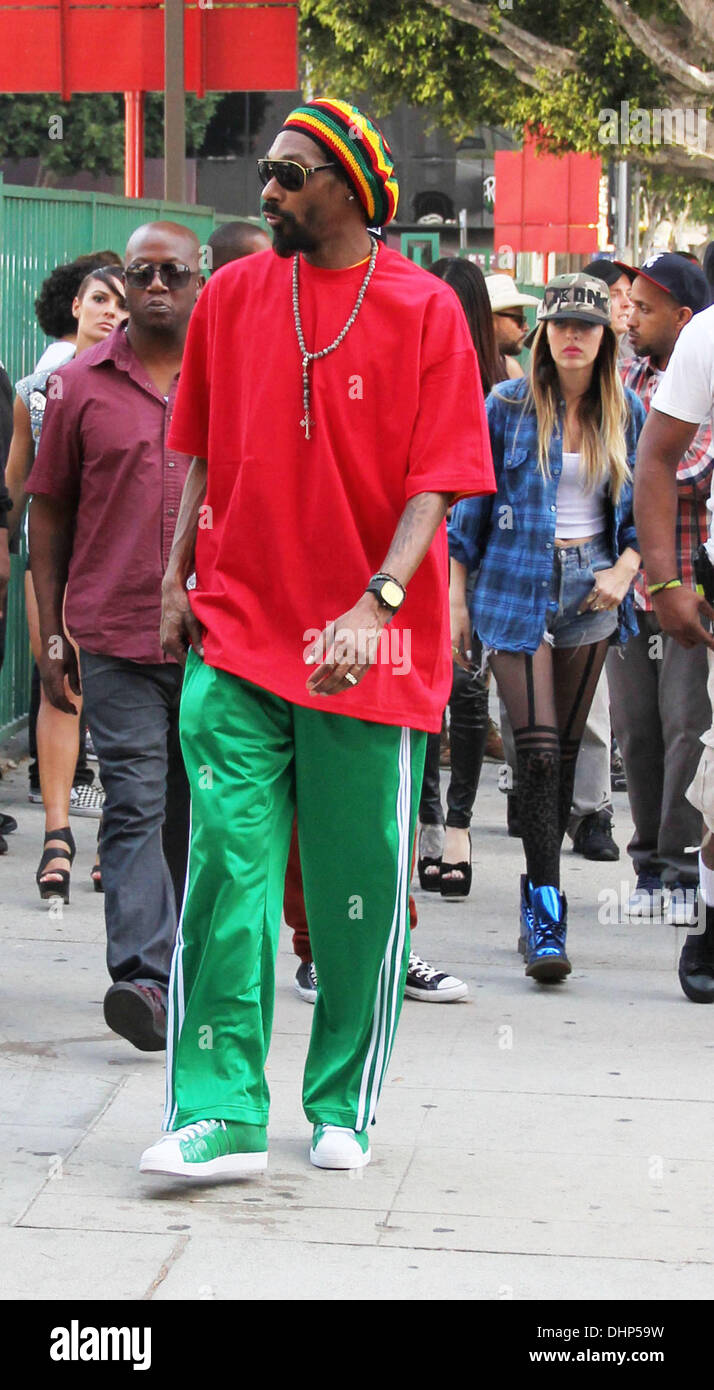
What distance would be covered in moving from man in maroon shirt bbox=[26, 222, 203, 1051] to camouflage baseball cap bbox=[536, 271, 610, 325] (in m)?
1.26

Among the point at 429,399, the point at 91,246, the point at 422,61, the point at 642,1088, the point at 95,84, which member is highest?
the point at 422,61

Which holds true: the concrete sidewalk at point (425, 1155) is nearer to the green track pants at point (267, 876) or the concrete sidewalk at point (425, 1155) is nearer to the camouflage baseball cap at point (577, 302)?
the green track pants at point (267, 876)

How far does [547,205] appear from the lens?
1054 inches

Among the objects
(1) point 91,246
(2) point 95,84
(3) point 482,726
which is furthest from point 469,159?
(3) point 482,726

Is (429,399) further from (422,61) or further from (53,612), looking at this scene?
(422,61)

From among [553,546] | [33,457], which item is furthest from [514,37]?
[553,546]

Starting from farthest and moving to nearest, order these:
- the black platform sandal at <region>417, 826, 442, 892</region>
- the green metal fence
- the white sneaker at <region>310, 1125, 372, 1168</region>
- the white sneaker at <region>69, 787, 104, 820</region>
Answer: the green metal fence, the white sneaker at <region>69, 787, 104, 820</region>, the black platform sandal at <region>417, 826, 442, 892</region>, the white sneaker at <region>310, 1125, 372, 1168</region>

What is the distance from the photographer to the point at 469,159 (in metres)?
52.0

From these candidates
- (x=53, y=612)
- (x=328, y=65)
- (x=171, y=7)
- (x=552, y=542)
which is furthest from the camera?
(x=328, y=65)

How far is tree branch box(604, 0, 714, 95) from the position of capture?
25.2m

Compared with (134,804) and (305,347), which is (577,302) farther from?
(305,347)

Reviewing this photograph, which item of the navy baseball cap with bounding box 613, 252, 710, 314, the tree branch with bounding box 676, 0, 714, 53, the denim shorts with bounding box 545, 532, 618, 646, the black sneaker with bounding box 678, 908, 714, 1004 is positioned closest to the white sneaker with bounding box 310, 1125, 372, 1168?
the black sneaker with bounding box 678, 908, 714, 1004

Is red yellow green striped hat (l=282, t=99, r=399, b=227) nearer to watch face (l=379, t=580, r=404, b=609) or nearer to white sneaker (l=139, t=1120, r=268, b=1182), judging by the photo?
watch face (l=379, t=580, r=404, b=609)

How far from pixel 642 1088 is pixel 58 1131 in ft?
4.47
